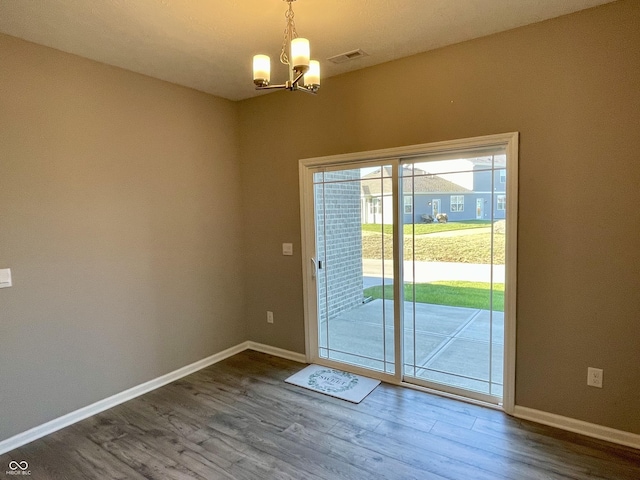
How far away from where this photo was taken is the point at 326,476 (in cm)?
212

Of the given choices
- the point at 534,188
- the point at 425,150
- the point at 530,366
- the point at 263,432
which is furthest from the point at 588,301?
the point at 263,432

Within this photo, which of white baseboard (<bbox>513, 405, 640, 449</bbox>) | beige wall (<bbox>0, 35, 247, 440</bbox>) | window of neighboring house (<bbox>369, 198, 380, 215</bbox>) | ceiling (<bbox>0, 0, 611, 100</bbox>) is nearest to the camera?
ceiling (<bbox>0, 0, 611, 100</bbox>)

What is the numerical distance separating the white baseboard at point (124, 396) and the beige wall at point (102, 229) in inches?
2.0

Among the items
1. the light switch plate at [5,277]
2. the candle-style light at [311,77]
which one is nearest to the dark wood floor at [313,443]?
the light switch plate at [5,277]

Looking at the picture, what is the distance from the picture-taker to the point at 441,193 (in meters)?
2.96

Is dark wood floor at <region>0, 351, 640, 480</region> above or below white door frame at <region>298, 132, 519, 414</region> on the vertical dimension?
below

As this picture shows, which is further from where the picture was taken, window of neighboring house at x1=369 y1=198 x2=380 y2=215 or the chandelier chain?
window of neighboring house at x1=369 y1=198 x2=380 y2=215

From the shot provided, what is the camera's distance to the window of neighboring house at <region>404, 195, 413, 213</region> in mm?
3092

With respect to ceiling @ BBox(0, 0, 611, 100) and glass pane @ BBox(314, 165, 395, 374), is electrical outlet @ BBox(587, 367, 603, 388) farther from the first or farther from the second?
ceiling @ BBox(0, 0, 611, 100)

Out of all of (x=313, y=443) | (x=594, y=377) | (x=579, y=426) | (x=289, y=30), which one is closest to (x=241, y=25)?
(x=289, y=30)

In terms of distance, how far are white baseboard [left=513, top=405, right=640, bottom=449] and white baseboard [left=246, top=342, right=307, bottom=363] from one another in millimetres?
1985

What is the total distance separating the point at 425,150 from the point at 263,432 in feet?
7.99

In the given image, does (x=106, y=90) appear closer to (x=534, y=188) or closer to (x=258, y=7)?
(x=258, y=7)

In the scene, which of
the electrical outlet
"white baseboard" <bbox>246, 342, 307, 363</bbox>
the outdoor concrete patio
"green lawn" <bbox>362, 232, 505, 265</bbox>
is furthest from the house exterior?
"white baseboard" <bbox>246, 342, 307, 363</bbox>
